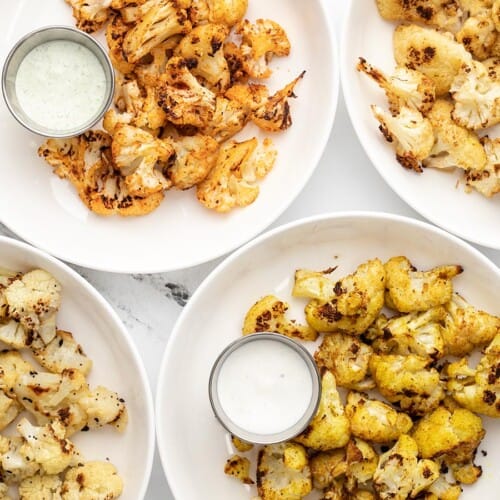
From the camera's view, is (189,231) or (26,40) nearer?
(26,40)

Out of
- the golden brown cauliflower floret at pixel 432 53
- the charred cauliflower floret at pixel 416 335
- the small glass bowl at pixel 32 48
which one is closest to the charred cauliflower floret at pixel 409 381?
the charred cauliflower floret at pixel 416 335

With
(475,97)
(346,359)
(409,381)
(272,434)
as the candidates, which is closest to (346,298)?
(346,359)

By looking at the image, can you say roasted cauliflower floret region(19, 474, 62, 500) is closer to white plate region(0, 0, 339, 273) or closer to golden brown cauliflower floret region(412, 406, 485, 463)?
white plate region(0, 0, 339, 273)

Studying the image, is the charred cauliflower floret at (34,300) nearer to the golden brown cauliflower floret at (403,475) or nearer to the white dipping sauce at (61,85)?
the white dipping sauce at (61,85)

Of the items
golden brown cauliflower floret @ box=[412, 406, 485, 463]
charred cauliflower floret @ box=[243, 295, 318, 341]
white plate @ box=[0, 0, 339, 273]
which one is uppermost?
white plate @ box=[0, 0, 339, 273]

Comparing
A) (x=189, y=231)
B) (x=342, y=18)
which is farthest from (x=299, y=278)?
(x=342, y=18)

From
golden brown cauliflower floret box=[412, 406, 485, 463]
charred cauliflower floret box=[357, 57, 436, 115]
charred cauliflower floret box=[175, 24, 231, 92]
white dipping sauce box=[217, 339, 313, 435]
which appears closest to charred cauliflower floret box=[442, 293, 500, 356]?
golden brown cauliflower floret box=[412, 406, 485, 463]

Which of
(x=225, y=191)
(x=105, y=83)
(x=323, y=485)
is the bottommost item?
(x=323, y=485)

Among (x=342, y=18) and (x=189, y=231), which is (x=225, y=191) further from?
(x=342, y=18)
